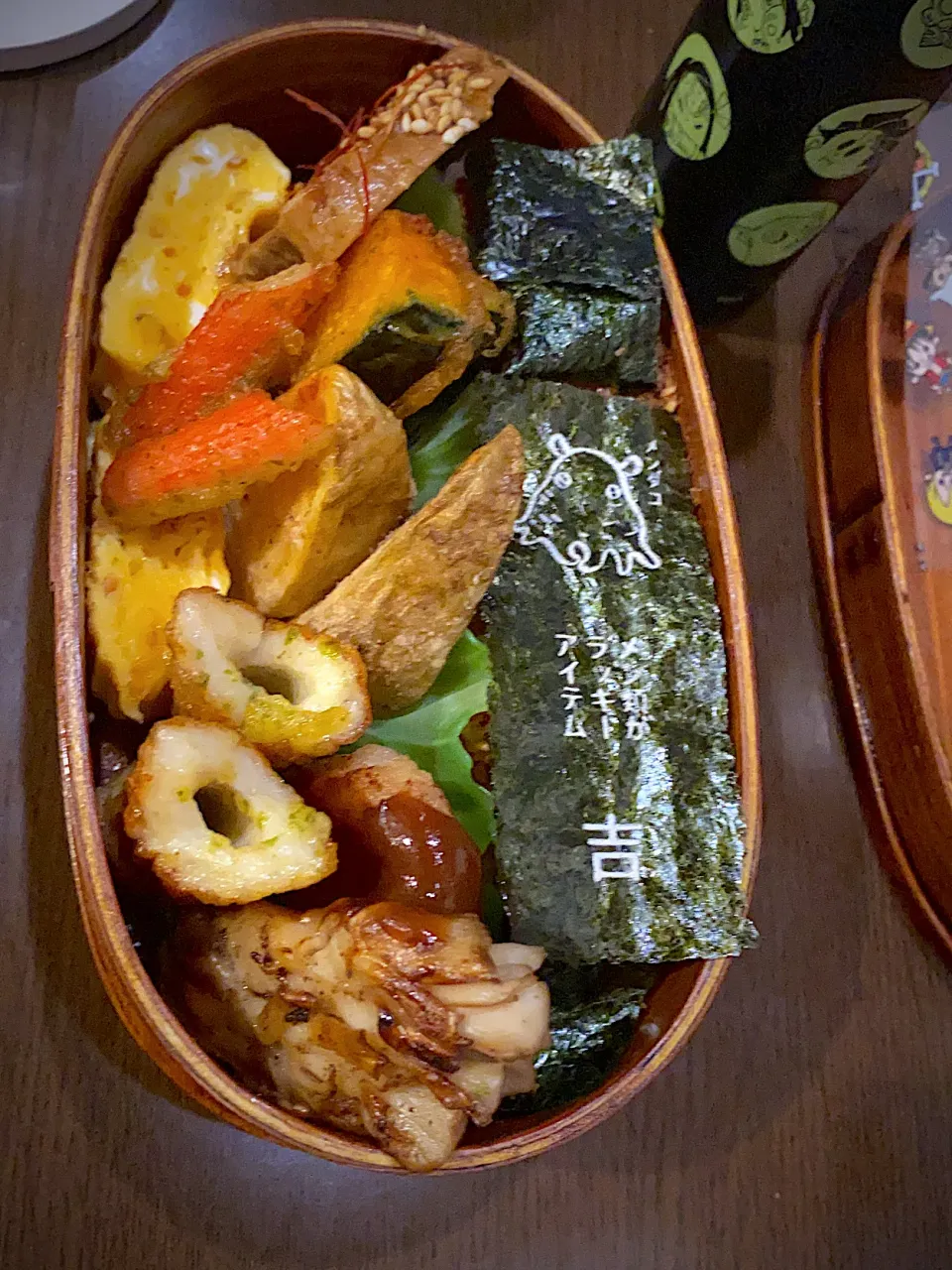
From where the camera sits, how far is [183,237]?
99 cm

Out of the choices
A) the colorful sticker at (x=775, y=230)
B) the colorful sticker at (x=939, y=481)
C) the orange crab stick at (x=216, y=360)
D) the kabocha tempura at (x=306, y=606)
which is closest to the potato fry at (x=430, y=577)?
the kabocha tempura at (x=306, y=606)

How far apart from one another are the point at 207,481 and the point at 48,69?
2.56ft

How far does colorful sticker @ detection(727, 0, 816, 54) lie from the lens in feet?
2.91

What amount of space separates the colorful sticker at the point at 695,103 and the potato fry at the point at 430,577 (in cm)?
42

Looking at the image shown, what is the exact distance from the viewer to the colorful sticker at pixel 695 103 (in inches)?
39.8

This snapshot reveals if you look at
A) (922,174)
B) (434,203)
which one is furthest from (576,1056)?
(922,174)

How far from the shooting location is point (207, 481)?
0.85 m

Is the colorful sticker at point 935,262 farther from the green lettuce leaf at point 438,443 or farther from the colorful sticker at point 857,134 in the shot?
the green lettuce leaf at point 438,443

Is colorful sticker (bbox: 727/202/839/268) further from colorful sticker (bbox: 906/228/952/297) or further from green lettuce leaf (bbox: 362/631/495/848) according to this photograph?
green lettuce leaf (bbox: 362/631/495/848)

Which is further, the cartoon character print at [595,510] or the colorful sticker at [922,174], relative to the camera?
the colorful sticker at [922,174]

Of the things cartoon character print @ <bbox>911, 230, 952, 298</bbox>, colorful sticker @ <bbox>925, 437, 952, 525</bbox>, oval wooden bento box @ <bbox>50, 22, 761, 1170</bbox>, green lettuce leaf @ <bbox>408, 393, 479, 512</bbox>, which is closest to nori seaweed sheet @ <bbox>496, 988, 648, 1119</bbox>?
oval wooden bento box @ <bbox>50, 22, 761, 1170</bbox>

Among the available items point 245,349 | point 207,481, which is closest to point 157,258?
point 245,349

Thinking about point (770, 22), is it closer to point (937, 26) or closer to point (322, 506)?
point (937, 26)

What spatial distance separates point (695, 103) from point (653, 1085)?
1.08 meters
